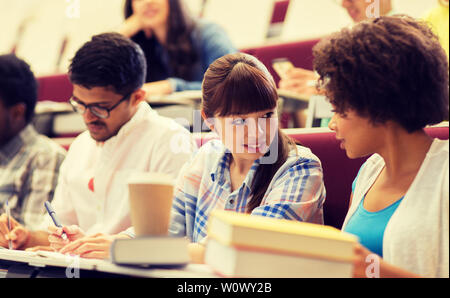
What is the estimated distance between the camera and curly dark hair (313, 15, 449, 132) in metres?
0.81

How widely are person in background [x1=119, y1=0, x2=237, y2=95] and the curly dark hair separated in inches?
44.5

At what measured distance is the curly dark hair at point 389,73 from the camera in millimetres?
809

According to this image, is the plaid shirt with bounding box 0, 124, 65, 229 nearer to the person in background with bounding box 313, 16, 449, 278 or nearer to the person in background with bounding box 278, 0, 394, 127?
the person in background with bounding box 278, 0, 394, 127

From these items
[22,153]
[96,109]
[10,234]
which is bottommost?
[10,234]

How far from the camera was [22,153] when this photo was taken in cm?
175

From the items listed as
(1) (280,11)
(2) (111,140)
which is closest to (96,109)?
(2) (111,140)

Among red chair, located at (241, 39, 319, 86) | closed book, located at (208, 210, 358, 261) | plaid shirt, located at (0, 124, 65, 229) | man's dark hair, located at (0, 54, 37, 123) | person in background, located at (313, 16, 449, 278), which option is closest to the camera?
closed book, located at (208, 210, 358, 261)

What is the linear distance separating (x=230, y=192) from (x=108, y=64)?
494 millimetres

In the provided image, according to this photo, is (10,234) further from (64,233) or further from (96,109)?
(96,109)

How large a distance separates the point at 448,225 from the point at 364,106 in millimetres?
203

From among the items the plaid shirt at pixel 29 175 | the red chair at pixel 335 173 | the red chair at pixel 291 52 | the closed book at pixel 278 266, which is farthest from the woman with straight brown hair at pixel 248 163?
the red chair at pixel 291 52

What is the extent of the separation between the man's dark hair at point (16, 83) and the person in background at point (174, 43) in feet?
1.23

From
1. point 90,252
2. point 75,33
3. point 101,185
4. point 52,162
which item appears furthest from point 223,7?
point 90,252

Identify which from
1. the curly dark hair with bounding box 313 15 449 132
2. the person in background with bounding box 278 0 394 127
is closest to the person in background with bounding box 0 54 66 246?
the person in background with bounding box 278 0 394 127
